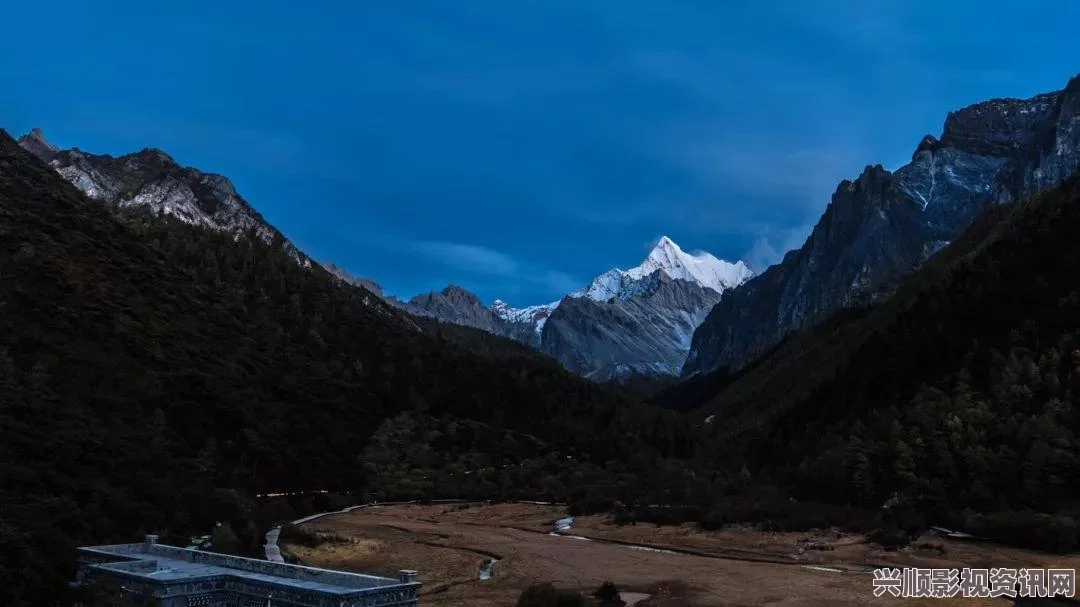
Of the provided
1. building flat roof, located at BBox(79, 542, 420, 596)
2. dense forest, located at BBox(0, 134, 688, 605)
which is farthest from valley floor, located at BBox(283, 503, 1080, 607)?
dense forest, located at BBox(0, 134, 688, 605)

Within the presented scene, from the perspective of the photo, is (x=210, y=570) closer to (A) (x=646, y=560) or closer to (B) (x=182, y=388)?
(A) (x=646, y=560)

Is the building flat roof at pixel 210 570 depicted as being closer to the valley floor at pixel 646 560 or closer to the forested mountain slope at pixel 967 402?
the valley floor at pixel 646 560

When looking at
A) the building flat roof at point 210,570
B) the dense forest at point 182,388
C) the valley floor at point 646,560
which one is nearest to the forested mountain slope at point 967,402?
the valley floor at point 646,560

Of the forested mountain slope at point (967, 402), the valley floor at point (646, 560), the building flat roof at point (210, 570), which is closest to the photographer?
the building flat roof at point (210, 570)

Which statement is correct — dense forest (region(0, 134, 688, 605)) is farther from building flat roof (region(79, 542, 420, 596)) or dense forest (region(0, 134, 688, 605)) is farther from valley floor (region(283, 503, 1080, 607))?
valley floor (region(283, 503, 1080, 607))

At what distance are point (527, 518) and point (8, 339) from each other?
44184mm

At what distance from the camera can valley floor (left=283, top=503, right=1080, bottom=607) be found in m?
31.3

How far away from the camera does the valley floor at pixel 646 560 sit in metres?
31.3

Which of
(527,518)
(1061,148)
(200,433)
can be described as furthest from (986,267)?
(1061,148)

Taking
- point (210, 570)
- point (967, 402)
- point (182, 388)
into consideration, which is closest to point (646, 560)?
point (210, 570)

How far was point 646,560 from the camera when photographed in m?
42.6

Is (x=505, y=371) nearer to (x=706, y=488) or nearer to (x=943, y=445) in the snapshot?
(x=706, y=488)

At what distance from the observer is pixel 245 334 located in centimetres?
10269

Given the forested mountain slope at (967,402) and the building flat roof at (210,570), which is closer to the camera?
the building flat roof at (210,570)
